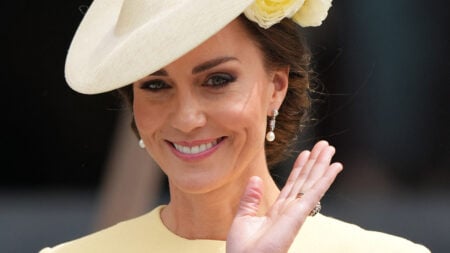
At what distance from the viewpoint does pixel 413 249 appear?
12.1 feet

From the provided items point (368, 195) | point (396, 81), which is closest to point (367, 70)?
point (396, 81)

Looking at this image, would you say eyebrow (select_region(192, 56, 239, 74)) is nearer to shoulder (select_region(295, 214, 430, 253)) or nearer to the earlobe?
the earlobe

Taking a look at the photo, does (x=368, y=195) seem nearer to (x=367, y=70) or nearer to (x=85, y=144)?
(x=367, y=70)

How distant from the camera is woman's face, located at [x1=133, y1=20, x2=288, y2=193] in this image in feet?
11.6

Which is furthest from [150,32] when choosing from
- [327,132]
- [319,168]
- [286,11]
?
[327,132]

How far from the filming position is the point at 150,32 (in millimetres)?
3416

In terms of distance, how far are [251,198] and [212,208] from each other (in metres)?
0.32

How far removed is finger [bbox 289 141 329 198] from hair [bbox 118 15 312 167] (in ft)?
0.99

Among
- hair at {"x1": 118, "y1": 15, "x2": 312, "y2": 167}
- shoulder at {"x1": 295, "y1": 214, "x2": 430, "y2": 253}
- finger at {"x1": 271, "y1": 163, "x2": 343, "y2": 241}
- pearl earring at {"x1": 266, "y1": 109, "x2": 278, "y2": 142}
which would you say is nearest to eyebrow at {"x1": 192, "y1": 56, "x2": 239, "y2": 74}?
hair at {"x1": 118, "y1": 15, "x2": 312, "y2": 167}

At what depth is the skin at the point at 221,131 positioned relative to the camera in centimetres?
346

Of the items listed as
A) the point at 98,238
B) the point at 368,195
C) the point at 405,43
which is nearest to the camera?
the point at 98,238

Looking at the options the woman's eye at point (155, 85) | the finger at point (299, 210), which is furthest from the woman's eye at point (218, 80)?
the finger at point (299, 210)

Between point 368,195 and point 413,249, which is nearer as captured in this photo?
point 413,249

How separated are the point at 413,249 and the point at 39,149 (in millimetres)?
3777
